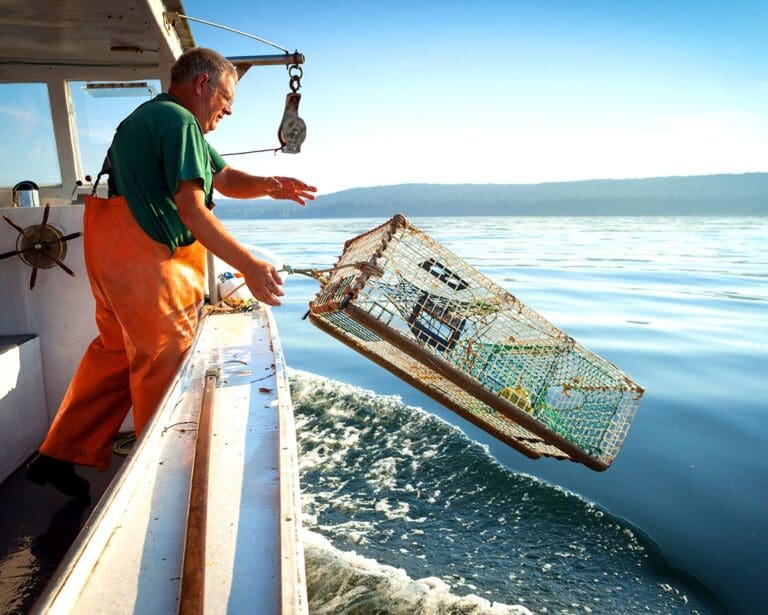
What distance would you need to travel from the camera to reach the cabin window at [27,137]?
434 centimetres

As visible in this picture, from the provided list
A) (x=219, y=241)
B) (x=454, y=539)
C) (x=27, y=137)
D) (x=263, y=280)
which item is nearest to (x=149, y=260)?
(x=219, y=241)

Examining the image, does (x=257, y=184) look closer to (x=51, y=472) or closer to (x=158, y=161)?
(x=158, y=161)

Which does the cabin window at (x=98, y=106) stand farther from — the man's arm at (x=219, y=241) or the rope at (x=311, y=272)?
the man's arm at (x=219, y=241)

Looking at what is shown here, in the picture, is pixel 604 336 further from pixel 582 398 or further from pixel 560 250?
pixel 560 250

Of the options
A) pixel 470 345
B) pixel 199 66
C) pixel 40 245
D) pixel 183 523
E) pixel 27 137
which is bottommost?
pixel 183 523

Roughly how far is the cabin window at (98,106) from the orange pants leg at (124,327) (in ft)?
8.66

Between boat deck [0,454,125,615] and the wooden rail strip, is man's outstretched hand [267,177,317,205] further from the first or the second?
boat deck [0,454,125,615]

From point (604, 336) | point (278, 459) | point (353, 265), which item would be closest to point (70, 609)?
point (278, 459)

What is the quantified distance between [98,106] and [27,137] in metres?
0.62

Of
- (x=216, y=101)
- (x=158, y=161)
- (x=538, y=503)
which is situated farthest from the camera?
(x=538, y=503)

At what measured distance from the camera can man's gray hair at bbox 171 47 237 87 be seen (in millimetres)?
2393

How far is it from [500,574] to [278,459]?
164cm

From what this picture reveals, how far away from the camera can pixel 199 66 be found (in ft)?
7.84

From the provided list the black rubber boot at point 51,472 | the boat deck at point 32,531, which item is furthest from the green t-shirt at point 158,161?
the boat deck at point 32,531
